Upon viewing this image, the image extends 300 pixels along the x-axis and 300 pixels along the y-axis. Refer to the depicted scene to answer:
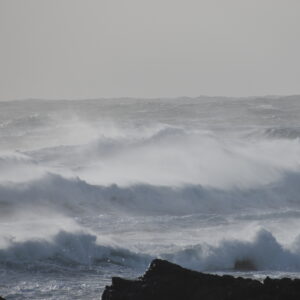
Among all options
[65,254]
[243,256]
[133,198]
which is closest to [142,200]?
[133,198]

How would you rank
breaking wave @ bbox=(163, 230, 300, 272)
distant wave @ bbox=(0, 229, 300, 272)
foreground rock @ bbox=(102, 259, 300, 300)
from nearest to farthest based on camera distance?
1. foreground rock @ bbox=(102, 259, 300, 300)
2. distant wave @ bbox=(0, 229, 300, 272)
3. breaking wave @ bbox=(163, 230, 300, 272)

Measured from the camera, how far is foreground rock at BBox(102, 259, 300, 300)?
449 inches

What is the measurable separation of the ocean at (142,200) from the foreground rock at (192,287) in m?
3.81

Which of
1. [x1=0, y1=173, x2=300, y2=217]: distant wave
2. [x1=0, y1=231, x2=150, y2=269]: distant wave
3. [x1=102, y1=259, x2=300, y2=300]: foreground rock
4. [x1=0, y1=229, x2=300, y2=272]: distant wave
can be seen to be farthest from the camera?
[x1=0, y1=173, x2=300, y2=217]: distant wave

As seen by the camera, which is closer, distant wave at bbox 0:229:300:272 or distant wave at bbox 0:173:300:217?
distant wave at bbox 0:229:300:272

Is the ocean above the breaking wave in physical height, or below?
above

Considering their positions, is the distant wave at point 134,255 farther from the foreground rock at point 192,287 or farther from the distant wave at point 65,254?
the foreground rock at point 192,287

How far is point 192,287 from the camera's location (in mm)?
11922

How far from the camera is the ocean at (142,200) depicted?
762 inches

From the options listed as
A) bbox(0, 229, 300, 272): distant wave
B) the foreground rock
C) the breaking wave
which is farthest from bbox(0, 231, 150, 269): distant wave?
the foreground rock

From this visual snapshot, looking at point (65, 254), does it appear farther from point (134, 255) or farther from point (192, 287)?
point (192, 287)

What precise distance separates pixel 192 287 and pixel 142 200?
1758 centimetres

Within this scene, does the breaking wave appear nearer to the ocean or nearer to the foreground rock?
the ocean

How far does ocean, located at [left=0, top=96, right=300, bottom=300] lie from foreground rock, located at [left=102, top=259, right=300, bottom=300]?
381 cm
